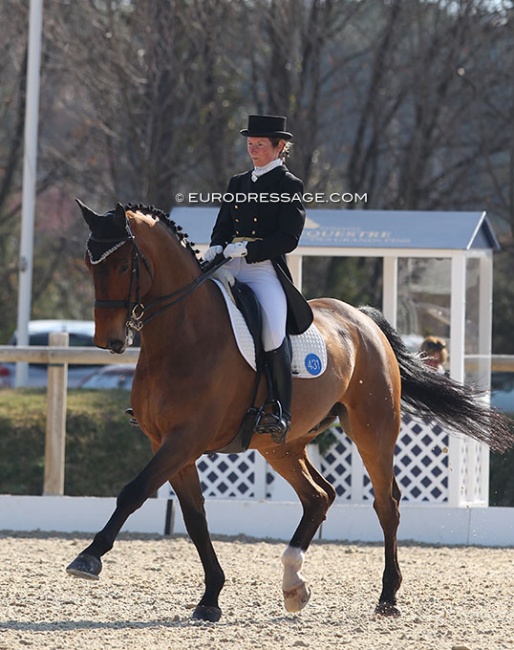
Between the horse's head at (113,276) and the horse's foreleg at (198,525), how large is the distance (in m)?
0.92

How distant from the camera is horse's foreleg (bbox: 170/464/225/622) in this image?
20.2ft

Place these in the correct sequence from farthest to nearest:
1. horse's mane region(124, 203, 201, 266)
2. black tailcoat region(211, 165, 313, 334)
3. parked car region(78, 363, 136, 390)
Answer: parked car region(78, 363, 136, 390) < black tailcoat region(211, 165, 313, 334) < horse's mane region(124, 203, 201, 266)

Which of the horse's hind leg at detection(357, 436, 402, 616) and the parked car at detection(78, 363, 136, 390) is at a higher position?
the parked car at detection(78, 363, 136, 390)

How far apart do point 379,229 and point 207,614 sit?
4.57 m

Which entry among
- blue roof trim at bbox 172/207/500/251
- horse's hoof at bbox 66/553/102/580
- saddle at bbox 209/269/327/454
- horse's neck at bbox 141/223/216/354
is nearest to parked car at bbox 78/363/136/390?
blue roof trim at bbox 172/207/500/251

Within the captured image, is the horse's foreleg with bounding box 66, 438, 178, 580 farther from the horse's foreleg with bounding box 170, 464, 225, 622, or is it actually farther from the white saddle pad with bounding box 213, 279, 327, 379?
the white saddle pad with bounding box 213, 279, 327, 379

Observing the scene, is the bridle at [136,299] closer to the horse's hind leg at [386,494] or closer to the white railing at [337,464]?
the horse's hind leg at [386,494]

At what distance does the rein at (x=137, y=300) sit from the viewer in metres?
5.53

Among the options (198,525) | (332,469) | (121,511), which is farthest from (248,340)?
(332,469)

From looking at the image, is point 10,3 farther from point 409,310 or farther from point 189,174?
point 409,310

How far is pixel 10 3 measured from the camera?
17.5 m

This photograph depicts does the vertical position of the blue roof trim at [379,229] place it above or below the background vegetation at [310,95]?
below

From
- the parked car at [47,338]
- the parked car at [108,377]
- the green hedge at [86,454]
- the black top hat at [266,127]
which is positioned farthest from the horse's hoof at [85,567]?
the parked car at [47,338]

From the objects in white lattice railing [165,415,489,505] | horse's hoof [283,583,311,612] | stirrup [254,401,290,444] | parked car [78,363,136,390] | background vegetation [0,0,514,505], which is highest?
background vegetation [0,0,514,505]
